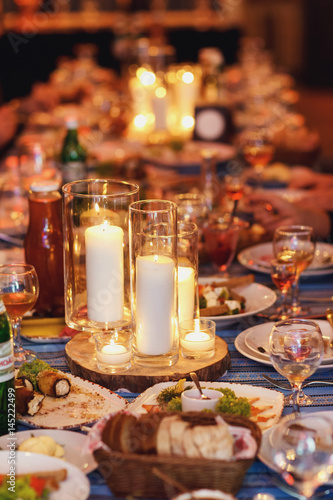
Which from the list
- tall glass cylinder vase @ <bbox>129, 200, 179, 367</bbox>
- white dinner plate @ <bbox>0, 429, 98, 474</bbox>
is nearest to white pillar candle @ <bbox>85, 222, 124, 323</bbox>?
tall glass cylinder vase @ <bbox>129, 200, 179, 367</bbox>

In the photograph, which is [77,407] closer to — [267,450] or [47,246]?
Result: [267,450]

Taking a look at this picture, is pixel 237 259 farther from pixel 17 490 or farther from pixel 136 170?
pixel 17 490

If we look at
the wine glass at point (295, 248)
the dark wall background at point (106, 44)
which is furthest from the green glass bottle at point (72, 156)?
the dark wall background at point (106, 44)

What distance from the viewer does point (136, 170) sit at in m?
3.07

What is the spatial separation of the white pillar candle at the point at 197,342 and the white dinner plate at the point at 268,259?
0.65 metres

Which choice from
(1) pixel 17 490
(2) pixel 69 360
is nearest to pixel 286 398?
(2) pixel 69 360

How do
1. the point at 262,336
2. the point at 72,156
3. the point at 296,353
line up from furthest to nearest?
1. the point at 72,156
2. the point at 262,336
3. the point at 296,353

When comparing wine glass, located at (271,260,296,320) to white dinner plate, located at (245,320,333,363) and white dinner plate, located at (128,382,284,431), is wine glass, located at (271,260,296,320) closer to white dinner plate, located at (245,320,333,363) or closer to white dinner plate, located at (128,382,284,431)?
→ white dinner plate, located at (245,320,333,363)

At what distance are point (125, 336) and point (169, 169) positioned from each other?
196 cm

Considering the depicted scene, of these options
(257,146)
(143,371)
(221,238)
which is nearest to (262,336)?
(143,371)

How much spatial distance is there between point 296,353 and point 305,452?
262 millimetres

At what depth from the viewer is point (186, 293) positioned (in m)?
1.51

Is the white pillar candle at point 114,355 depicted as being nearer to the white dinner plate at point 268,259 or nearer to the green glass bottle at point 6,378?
the green glass bottle at point 6,378

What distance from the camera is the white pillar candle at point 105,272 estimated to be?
145 centimetres
